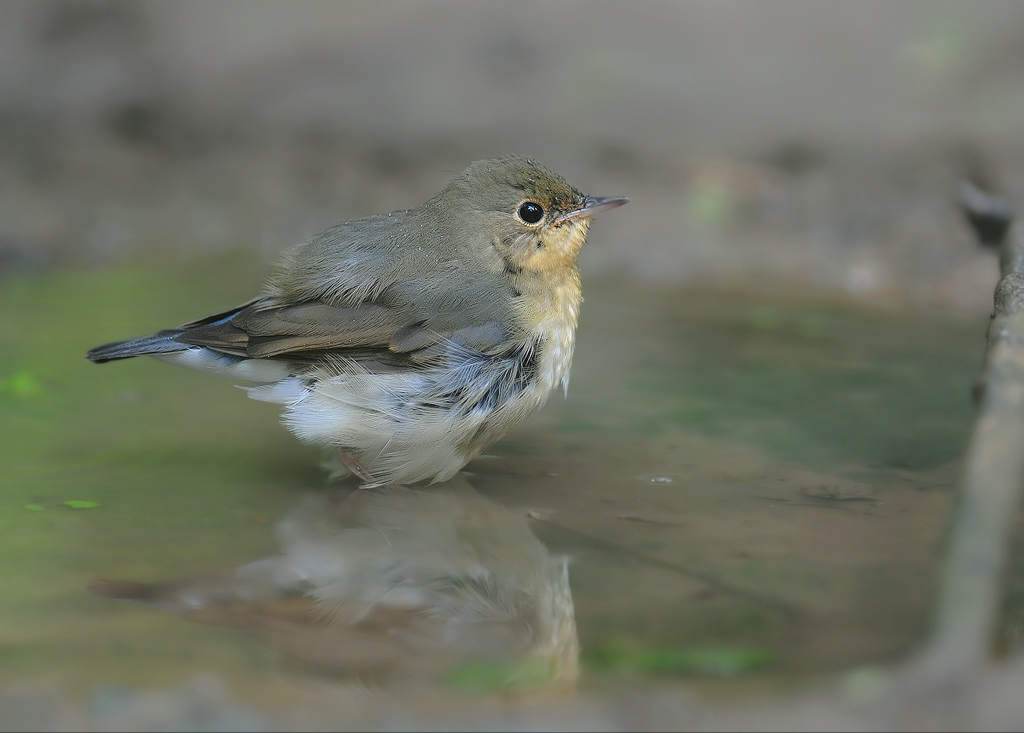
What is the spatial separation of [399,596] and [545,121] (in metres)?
6.03

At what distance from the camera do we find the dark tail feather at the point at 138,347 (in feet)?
13.9

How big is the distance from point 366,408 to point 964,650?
2.39 meters

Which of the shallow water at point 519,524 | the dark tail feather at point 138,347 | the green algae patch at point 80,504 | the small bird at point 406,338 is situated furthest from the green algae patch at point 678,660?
the dark tail feather at point 138,347

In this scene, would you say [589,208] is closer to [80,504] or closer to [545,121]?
[80,504]

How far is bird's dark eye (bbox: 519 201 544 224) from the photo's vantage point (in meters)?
4.50

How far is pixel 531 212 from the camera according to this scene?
14.8 feet

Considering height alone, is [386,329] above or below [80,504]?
above

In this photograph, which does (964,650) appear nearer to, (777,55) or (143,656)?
(143,656)

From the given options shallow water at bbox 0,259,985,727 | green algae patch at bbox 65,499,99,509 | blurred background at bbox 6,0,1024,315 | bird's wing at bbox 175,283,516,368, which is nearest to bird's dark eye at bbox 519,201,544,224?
bird's wing at bbox 175,283,516,368

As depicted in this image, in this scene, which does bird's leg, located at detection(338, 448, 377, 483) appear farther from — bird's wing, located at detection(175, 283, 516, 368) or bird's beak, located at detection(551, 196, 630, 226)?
bird's beak, located at detection(551, 196, 630, 226)

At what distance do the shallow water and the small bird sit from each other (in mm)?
296

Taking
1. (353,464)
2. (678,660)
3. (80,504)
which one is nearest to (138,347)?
(80,504)

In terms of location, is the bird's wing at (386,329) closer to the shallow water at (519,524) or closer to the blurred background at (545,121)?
the shallow water at (519,524)

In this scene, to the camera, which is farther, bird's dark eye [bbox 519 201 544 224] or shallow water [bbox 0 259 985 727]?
bird's dark eye [bbox 519 201 544 224]
